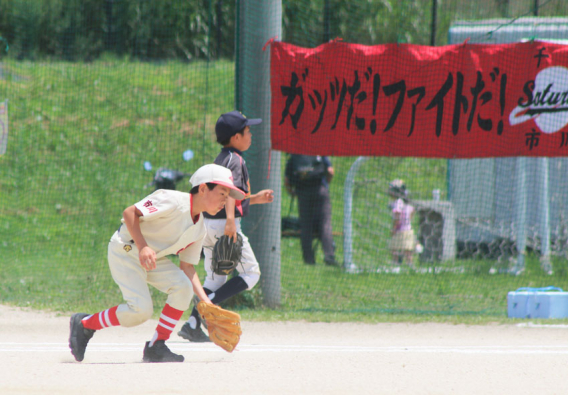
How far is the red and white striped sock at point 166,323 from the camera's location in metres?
4.69

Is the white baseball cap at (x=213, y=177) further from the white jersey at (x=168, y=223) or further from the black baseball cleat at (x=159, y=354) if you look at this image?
the black baseball cleat at (x=159, y=354)

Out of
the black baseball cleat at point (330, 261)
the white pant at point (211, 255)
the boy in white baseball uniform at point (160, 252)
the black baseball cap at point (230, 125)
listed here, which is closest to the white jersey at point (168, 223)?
the boy in white baseball uniform at point (160, 252)

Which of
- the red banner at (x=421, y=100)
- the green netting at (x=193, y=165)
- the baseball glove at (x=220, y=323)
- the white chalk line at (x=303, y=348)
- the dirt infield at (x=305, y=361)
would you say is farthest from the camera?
the green netting at (x=193, y=165)

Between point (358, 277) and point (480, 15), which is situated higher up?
point (480, 15)

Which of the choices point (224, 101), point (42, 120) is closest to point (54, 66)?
point (42, 120)

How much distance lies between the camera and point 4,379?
4.03 m

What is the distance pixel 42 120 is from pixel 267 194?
30.6 feet

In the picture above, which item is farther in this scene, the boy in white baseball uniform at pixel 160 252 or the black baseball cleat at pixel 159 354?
the black baseball cleat at pixel 159 354

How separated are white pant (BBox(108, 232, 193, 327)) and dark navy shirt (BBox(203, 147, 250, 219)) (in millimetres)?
1019

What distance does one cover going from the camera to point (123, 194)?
12.3 m

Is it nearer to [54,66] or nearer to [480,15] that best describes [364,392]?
[480,15]

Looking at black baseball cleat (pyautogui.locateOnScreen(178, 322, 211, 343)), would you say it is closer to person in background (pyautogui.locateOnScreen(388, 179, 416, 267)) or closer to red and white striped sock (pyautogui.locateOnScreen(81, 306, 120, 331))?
red and white striped sock (pyautogui.locateOnScreen(81, 306, 120, 331))

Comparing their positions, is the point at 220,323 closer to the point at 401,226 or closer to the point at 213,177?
the point at 213,177

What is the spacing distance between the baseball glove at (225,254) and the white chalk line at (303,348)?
2.05ft
